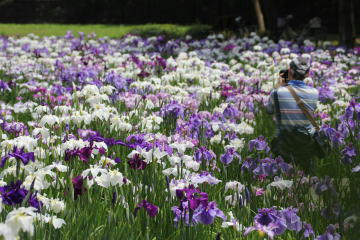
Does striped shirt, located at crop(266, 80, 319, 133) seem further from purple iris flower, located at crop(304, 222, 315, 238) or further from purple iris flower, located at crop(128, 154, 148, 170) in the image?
purple iris flower, located at crop(304, 222, 315, 238)

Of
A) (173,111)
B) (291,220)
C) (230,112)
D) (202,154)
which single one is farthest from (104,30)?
(291,220)

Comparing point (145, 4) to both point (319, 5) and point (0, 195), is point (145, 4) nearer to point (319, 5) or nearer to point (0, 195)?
point (319, 5)

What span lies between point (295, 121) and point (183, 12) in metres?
30.2

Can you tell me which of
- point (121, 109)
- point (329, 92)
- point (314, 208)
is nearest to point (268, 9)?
point (329, 92)

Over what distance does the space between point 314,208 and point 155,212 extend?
124 centimetres

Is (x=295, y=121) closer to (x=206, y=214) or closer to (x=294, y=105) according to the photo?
(x=294, y=105)

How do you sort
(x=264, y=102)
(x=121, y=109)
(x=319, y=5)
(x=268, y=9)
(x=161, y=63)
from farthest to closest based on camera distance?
(x=319, y=5)
(x=268, y=9)
(x=161, y=63)
(x=264, y=102)
(x=121, y=109)

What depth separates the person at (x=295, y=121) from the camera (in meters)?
4.85

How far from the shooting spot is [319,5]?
2966 cm

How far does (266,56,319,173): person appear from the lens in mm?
4852

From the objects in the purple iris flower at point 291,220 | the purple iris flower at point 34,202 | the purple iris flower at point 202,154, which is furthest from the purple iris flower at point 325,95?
the purple iris flower at point 34,202

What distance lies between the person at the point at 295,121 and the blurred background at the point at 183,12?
14.3m

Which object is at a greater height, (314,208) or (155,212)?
(155,212)

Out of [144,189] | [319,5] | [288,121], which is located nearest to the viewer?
[144,189]
